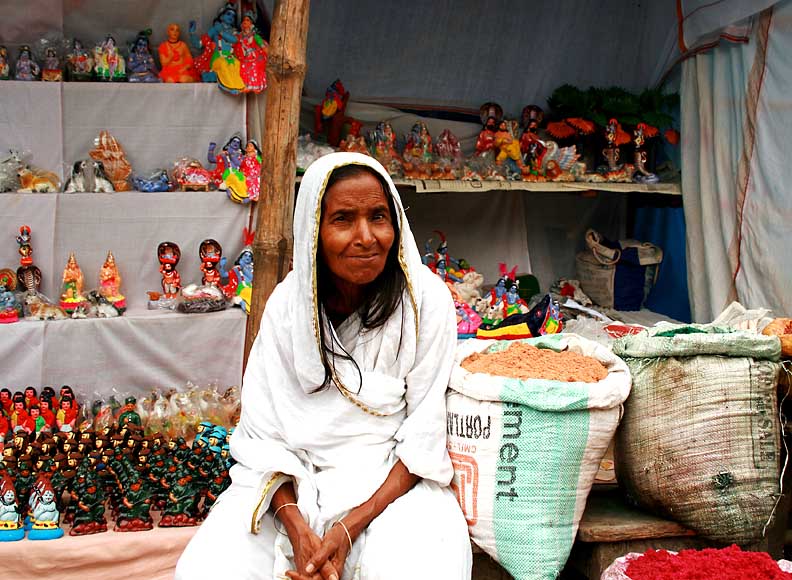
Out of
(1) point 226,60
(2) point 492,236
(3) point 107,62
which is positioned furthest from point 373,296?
(2) point 492,236

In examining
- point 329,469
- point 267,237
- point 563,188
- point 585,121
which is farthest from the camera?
point 585,121

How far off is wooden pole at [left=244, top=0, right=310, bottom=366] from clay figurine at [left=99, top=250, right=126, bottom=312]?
1.03m

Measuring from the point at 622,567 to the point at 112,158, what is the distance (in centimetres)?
331

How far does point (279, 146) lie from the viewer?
11.5ft

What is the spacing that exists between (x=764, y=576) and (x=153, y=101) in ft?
11.9

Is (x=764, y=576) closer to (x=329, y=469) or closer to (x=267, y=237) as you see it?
(x=329, y=469)

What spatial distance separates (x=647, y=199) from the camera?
603 centimetres

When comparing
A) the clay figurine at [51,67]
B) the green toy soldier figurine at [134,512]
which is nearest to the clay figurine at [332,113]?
the clay figurine at [51,67]

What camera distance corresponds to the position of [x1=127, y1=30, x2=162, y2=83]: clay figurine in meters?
4.41

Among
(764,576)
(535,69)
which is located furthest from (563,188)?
(764,576)

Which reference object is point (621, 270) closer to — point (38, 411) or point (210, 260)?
point (210, 260)

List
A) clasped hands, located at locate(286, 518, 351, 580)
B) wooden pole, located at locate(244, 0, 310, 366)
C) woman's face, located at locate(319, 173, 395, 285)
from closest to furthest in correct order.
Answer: clasped hands, located at locate(286, 518, 351, 580), woman's face, located at locate(319, 173, 395, 285), wooden pole, located at locate(244, 0, 310, 366)

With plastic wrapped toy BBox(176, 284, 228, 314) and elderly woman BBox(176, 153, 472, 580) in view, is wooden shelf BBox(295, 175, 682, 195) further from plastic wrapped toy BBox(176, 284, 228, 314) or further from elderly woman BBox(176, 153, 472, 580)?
elderly woman BBox(176, 153, 472, 580)

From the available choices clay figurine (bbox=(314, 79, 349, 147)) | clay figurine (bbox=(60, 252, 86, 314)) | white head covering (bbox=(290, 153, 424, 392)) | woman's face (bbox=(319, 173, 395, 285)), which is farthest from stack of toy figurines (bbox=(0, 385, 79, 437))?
clay figurine (bbox=(314, 79, 349, 147))
